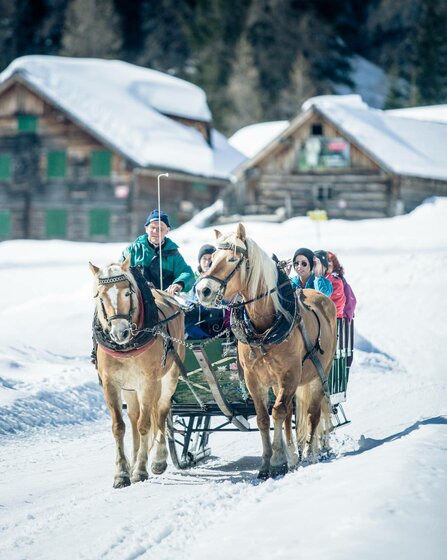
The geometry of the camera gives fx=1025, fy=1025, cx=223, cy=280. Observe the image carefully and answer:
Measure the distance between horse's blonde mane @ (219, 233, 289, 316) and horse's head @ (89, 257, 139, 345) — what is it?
2.75 feet

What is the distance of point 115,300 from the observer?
25.5 feet

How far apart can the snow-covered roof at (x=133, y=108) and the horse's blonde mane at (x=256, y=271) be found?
28.5 metres

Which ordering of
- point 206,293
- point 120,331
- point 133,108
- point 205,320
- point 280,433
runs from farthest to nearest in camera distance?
point 133,108 < point 205,320 < point 280,433 < point 120,331 < point 206,293

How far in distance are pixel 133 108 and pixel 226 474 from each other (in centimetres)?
3187

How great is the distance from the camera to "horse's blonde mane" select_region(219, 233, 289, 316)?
25.1 feet

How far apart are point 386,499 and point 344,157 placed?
104 feet

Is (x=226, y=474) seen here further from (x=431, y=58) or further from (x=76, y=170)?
(x=431, y=58)

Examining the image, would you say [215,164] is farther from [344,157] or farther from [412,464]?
[412,464]

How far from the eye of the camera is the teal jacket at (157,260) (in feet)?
31.5

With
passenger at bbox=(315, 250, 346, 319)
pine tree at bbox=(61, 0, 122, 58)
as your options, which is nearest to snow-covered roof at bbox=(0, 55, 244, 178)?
pine tree at bbox=(61, 0, 122, 58)

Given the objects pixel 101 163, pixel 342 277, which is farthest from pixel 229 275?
pixel 101 163

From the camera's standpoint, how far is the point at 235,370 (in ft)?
29.1

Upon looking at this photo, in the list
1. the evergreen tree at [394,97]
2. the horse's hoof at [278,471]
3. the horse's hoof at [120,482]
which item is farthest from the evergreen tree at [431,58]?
the horse's hoof at [120,482]

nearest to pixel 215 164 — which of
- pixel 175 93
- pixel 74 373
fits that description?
pixel 175 93
